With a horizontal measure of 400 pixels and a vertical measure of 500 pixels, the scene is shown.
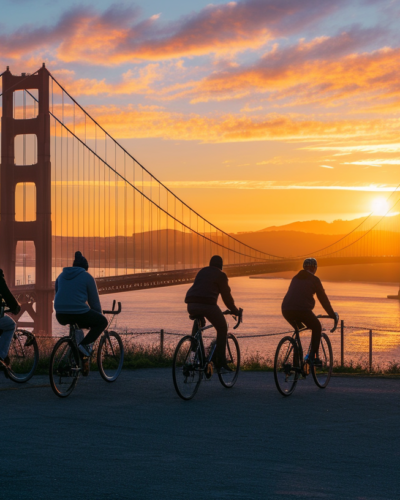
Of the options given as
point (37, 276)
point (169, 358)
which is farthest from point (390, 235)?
point (169, 358)

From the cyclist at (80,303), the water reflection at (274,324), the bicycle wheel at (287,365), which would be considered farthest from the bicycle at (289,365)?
the water reflection at (274,324)

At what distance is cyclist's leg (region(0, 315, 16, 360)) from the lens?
7.76 meters

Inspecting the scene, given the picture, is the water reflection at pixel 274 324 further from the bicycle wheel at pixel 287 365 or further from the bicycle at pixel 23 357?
the bicycle wheel at pixel 287 365

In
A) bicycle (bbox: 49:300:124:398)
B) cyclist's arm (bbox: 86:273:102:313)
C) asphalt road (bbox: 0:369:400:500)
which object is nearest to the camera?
asphalt road (bbox: 0:369:400:500)

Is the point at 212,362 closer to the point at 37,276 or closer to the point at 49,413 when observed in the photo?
the point at 49,413

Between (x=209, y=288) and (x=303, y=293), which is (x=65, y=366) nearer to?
(x=209, y=288)

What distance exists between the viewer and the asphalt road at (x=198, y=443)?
13.8ft

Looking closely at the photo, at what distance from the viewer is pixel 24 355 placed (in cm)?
842

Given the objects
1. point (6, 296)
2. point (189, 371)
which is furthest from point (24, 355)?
point (189, 371)

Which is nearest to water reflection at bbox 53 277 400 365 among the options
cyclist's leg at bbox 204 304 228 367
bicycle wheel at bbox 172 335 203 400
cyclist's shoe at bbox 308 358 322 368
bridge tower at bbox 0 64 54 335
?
bridge tower at bbox 0 64 54 335

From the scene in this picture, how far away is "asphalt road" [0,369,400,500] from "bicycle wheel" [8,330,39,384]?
128mm

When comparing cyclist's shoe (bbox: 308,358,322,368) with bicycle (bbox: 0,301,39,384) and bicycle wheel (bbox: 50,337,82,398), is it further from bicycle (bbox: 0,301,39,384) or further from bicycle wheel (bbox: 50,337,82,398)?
bicycle (bbox: 0,301,39,384)

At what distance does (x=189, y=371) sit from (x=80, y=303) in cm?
133

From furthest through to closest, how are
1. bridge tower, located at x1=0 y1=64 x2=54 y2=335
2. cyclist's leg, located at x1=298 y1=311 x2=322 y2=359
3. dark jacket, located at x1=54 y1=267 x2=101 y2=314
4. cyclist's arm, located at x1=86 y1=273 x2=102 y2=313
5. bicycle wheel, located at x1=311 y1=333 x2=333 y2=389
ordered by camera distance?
1. bridge tower, located at x1=0 y1=64 x2=54 y2=335
2. bicycle wheel, located at x1=311 y1=333 x2=333 y2=389
3. cyclist's leg, located at x1=298 y1=311 x2=322 y2=359
4. cyclist's arm, located at x1=86 y1=273 x2=102 y2=313
5. dark jacket, located at x1=54 y1=267 x2=101 y2=314
